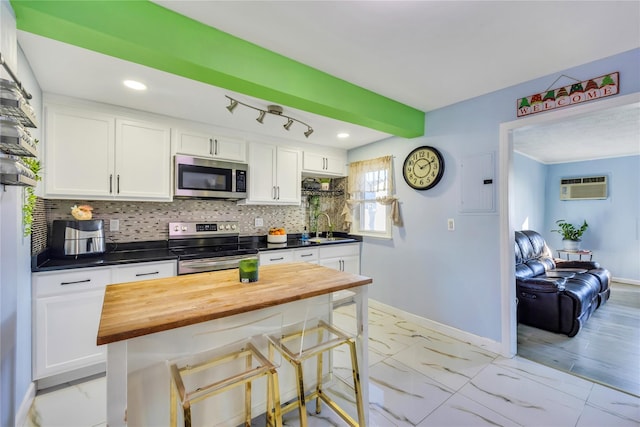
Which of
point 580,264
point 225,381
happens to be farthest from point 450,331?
point 580,264

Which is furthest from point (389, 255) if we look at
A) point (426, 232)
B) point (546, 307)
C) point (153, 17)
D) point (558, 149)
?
point (558, 149)

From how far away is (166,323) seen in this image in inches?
40.9

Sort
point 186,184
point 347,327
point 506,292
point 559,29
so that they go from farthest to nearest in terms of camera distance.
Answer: point 347,327
point 186,184
point 506,292
point 559,29

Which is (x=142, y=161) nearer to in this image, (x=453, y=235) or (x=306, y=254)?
(x=306, y=254)

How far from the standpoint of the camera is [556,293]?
9.46 ft

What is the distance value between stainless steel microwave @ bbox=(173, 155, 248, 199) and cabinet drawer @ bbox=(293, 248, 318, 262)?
94cm

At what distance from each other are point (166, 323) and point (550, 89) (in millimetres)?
3012

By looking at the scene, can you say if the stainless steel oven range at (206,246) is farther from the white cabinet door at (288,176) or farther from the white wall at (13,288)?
the white wall at (13,288)

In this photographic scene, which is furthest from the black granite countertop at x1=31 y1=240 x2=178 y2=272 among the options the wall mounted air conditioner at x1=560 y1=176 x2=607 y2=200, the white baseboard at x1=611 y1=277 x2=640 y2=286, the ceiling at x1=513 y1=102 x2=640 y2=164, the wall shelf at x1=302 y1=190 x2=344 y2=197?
the white baseboard at x1=611 y1=277 x2=640 y2=286

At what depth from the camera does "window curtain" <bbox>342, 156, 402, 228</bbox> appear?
3.45 meters

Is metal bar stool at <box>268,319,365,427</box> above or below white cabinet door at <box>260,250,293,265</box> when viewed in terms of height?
below

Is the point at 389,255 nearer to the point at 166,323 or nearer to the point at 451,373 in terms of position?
the point at 451,373

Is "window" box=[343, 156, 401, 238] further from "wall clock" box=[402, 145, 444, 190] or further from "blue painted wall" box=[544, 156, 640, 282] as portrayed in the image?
"blue painted wall" box=[544, 156, 640, 282]

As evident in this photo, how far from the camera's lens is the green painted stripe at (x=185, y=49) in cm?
131
